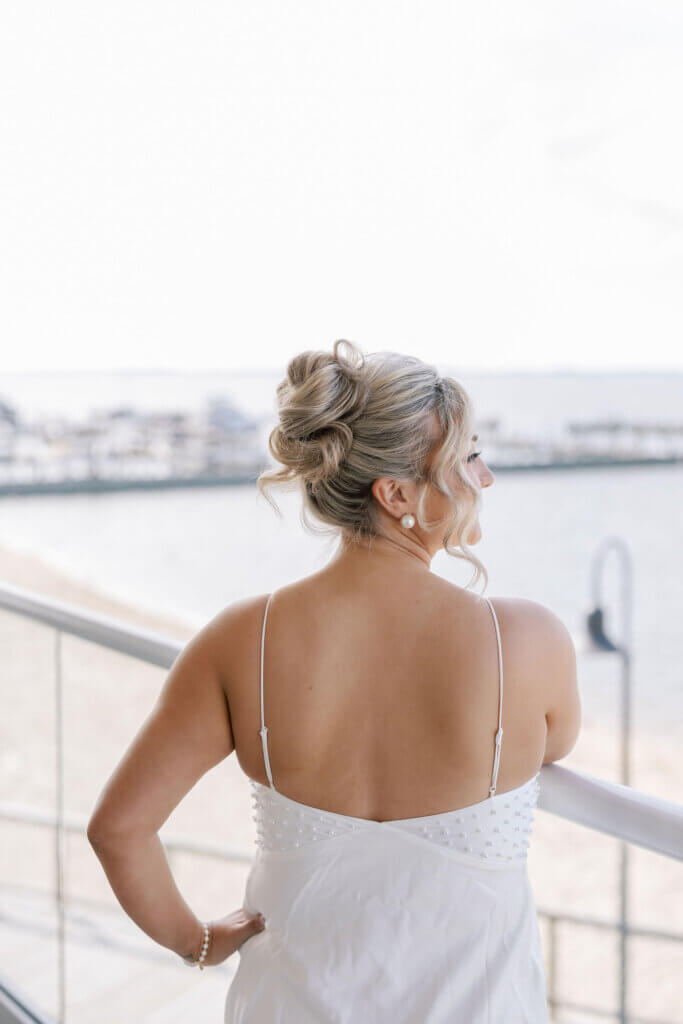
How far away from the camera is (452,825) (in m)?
0.96

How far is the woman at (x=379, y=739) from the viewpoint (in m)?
0.93

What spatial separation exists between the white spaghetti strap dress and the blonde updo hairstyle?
0.15m

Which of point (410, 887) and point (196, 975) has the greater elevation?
point (410, 887)

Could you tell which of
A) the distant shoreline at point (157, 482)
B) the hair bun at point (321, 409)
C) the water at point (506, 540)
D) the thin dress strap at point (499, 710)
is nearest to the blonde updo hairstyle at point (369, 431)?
the hair bun at point (321, 409)

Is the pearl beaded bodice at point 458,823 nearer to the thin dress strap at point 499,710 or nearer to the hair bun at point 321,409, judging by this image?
the thin dress strap at point 499,710

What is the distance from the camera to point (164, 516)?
54.0 meters

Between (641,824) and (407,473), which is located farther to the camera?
(407,473)

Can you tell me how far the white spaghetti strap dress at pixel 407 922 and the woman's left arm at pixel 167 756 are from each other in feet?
0.20

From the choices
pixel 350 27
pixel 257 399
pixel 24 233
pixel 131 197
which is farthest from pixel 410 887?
pixel 257 399

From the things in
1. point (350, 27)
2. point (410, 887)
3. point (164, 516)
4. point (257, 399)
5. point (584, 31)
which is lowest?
point (164, 516)

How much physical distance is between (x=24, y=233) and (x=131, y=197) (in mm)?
8806

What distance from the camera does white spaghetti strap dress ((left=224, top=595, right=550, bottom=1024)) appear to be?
0.95 metres

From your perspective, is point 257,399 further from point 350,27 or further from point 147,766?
point 147,766

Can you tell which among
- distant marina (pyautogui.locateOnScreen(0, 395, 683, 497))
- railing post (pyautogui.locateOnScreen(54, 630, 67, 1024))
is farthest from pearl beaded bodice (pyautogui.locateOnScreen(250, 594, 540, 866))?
distant marina (pyautogui.locateOnScreen(0, 395, 683, 497))
